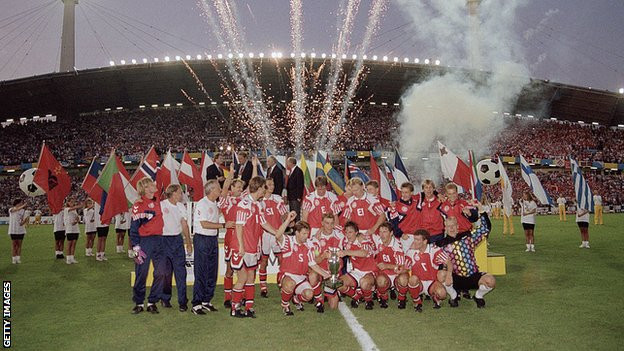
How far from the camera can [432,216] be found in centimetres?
827

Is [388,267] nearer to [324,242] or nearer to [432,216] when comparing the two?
[324,242]

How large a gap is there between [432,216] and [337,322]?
108 inches

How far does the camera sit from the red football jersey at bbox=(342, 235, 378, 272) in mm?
7578

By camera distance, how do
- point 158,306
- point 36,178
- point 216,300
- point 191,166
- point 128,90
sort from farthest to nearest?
point 128,90 → point 191,166 → point 36,178 → point 216,300 → point 158,306

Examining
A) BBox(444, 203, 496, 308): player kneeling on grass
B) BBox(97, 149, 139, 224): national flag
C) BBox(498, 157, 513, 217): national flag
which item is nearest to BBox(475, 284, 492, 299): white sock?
BBox(444, 203, 496, 308): player kneeling on grass

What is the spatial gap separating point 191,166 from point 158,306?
19.1 ft

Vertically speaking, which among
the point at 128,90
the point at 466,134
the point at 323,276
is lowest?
the point at 323,276

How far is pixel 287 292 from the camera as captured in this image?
709 cm

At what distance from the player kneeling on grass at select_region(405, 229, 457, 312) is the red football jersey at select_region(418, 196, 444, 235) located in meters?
0.81

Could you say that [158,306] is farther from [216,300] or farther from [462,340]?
[462,340]

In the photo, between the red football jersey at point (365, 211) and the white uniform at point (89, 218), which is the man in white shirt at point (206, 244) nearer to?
the red football jersey at point (365, 211)

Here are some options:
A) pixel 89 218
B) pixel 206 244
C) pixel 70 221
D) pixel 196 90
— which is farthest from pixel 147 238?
pixel 196 90

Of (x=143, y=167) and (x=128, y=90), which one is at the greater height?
(x=128, y=90)

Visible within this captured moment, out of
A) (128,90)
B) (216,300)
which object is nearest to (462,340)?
(216,300)
